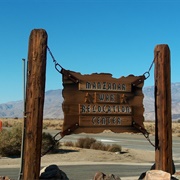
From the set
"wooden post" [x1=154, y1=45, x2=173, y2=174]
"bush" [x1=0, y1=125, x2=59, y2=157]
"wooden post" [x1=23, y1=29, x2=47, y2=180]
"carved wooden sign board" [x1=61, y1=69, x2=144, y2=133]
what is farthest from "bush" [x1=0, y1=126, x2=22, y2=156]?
"wooden post" [x1=23, y1=29, x2=47, y2=180]

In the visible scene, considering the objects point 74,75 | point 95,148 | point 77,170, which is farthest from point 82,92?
point 95,148

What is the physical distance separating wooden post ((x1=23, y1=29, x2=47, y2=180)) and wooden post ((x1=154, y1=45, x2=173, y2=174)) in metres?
3.10

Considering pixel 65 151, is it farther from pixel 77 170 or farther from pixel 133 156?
pixel 77 170

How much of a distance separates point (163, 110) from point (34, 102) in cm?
337

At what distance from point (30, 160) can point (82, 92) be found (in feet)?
6.84

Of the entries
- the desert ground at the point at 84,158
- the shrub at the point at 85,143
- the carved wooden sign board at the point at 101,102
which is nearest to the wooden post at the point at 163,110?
the carved wooden sign board at the point at 101,102

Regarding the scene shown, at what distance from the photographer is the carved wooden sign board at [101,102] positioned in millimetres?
9281

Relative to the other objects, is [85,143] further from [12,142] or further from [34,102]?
[34,102]

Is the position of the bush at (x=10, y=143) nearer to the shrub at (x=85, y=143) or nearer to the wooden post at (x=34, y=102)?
the shrub at (x=85, y=143)

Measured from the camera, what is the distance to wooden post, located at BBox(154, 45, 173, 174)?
995cm

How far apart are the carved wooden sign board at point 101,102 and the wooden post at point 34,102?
85 cm

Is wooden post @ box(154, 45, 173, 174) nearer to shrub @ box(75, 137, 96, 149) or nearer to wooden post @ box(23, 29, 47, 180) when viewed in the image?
wooden post @ box(23, 29, 47, 180)

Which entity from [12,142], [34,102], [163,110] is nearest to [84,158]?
[12,142]

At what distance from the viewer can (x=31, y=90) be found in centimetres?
836
